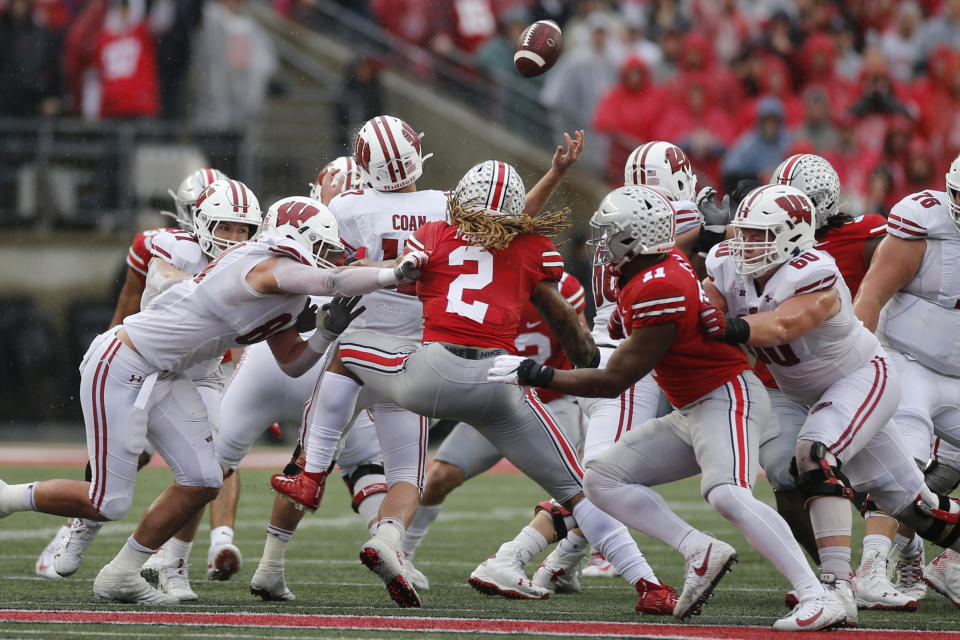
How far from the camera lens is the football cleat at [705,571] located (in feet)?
16.1

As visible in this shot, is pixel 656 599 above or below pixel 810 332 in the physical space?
below

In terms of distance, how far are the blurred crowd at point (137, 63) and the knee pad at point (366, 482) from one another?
637 cm

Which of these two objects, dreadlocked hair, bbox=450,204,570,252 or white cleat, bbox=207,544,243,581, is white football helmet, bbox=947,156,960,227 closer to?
dreadlocked hair, bbox=450,204,570,252

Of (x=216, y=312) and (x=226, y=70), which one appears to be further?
(x=226, y=70)

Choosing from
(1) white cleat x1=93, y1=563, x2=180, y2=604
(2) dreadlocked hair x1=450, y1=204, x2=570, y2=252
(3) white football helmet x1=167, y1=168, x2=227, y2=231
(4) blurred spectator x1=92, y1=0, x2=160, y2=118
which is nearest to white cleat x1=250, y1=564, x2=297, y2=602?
(1) white cleat x1=93, y1=563, x2=180, y2=604

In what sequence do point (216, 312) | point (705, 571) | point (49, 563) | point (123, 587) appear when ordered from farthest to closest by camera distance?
point (49, 563) < point (123, 587) < point (216, 312) < point (705, 571)

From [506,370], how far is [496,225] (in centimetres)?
68

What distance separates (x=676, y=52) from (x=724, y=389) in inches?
344

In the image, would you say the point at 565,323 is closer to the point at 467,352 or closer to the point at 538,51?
the point at 467,352

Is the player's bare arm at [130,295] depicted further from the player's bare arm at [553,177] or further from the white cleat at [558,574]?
the white cleat at [558,574]

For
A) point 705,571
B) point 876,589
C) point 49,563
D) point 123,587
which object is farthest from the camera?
point 49,563

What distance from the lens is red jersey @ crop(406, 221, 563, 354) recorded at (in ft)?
17.5

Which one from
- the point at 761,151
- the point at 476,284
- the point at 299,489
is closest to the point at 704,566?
the point at 476,284

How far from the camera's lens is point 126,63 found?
41.3ft
